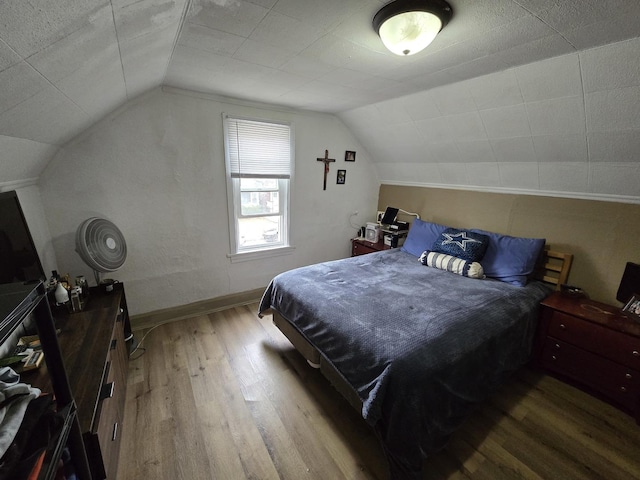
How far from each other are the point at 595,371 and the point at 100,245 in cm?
379

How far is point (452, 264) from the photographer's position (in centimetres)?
265

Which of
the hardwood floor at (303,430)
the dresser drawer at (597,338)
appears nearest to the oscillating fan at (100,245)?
the hardwood floor at (303,430)

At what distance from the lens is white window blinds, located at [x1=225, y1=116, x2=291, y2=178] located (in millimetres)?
2883

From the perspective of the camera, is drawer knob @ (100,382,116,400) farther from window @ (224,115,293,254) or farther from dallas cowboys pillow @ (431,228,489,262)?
dallas cowboys pillow @ (431,228,489,262)

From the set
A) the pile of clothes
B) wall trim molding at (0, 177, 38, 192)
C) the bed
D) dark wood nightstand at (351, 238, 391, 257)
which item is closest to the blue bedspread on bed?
the bed

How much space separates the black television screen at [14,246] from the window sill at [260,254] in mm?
1720

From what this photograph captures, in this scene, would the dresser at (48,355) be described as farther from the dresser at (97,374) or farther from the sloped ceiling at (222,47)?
the sloped ceiling at (222,47)

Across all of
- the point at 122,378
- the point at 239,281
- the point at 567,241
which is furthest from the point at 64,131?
the point at 567,241

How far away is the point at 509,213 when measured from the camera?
280cm

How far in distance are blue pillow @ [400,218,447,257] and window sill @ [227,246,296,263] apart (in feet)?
4.84

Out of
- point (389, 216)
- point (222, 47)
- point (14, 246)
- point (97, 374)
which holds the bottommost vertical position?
point (97, 374)

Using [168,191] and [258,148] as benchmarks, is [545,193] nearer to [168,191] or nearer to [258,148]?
[258,148]

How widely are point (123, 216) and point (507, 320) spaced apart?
3258mm

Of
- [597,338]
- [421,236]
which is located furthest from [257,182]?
[597,338]
